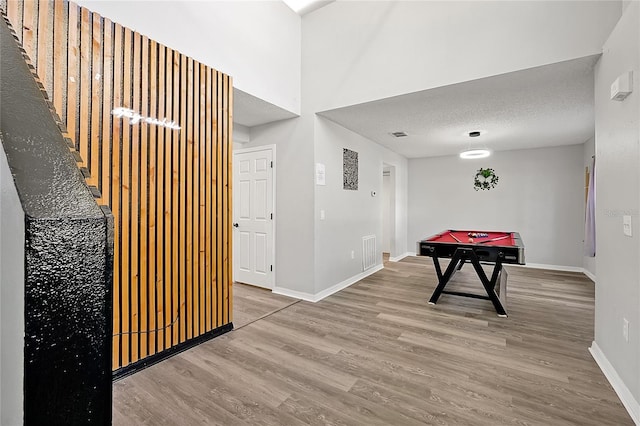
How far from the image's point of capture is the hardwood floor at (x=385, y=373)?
1794 mm

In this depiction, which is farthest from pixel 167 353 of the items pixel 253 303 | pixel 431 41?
pixel 431 41

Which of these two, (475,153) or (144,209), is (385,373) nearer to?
(144,209)

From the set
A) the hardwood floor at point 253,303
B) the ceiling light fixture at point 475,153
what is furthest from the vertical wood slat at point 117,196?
the ceiling light fixture at point 475,153

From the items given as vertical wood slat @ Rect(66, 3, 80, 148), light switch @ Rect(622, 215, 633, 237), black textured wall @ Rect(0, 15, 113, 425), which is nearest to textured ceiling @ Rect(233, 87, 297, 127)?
vertical wood slat @ Rect(66, 3, 80, 148)

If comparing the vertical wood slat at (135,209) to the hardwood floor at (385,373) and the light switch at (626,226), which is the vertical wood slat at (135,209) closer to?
the hardwood floor at (385,373)

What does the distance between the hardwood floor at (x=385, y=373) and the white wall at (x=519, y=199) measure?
2.66 meters

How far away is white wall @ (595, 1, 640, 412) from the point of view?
1811mm

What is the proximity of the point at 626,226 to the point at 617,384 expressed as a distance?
104cm

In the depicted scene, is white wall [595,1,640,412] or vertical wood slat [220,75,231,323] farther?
vertical wood slat [220,75,231,323]

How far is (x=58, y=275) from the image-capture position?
18.1 inches

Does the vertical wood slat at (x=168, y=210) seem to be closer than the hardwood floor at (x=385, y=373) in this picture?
No

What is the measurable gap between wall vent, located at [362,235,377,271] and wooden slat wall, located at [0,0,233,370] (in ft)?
8.90

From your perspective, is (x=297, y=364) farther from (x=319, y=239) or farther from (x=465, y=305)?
(x=465, y=305)

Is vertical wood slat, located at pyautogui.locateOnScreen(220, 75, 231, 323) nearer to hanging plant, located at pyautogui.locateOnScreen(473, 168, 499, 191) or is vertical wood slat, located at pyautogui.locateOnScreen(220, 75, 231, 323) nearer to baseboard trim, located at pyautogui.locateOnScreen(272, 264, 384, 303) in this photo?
baseboard trim, located at pyautogui.locateOnScreen(272, 264, 384, 303)
